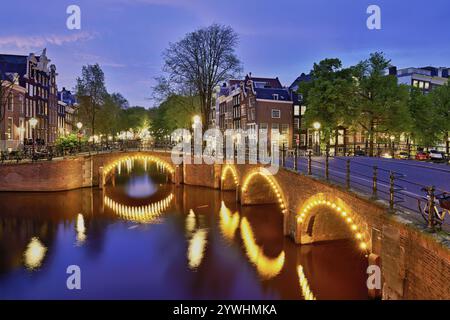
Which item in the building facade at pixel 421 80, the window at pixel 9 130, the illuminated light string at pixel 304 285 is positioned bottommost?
the illuminated light string at pixel 304 285

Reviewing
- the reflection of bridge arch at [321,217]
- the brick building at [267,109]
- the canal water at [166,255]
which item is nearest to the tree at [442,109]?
the brick building at [267,109]

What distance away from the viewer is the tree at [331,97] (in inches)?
1358

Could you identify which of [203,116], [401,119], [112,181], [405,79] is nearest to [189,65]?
[203,116]

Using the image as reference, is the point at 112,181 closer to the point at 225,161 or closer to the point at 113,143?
the point at 113,143

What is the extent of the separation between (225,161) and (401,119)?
50.1 ft

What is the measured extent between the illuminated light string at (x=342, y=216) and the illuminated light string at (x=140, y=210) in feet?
38.9

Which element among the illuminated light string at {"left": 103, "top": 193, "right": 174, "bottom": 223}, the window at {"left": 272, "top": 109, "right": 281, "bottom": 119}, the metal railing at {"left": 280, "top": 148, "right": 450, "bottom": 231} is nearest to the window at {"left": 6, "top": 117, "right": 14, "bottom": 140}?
the illuminated light string at {"left": 103, "top": 193, "right": 174, "bottom": 223}

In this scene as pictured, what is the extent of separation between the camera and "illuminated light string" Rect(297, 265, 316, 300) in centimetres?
1382

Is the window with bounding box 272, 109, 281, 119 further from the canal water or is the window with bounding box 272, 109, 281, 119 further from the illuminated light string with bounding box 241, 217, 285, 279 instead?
the illuminated light string with bounding box 241, 217, 285, 279

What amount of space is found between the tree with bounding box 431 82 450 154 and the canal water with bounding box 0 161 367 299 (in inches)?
773

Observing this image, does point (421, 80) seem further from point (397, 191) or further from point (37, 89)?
point (397, 191)

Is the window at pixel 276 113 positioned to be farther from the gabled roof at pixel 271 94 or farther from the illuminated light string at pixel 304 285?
the illuminated light string at pixel 304 285

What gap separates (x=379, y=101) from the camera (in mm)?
33312
